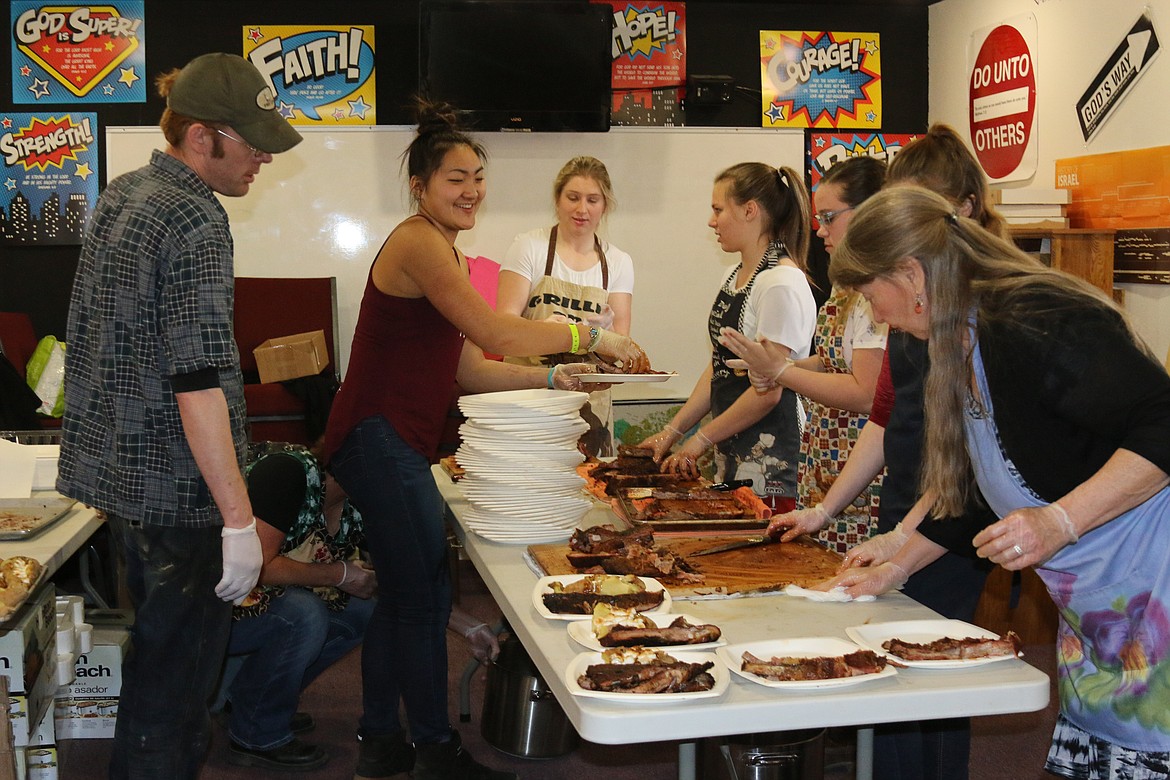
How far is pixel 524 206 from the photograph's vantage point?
6844 millimetres

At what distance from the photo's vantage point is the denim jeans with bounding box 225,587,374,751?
3451 mm

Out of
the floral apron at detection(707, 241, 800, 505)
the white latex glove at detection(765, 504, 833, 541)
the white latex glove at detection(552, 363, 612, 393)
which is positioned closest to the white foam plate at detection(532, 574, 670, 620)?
the white latex glove at detection(765, 504, 833, 541)

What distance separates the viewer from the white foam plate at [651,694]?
167cm

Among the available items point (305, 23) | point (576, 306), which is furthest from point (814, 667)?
point (305, 23)

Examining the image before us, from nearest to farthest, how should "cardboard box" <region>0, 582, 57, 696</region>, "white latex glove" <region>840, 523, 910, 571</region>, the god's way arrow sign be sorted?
1. "white latex glove" <region>840, 523, 910, 571</region>
2. "cardboard box" <region>0, 582, 57, 696</region>
3. the god's way arrow sign

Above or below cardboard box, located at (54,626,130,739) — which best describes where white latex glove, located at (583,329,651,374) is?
above

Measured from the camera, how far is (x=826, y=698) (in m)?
1.70

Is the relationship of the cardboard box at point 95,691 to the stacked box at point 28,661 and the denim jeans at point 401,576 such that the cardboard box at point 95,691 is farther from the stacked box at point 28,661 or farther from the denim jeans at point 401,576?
the denim jeans at point 401,576

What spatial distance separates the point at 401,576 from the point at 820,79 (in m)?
5.34

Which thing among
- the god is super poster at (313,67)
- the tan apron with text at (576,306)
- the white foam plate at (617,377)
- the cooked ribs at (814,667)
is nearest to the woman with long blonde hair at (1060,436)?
the cooked ribs at (814,667)

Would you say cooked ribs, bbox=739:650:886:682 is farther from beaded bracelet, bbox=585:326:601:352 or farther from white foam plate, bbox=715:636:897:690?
beaded bracelet, bbox=585:326:601:352

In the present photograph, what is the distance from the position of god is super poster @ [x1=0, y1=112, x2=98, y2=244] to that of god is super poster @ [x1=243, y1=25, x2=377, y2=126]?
1089 mm

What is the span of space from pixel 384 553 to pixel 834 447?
4.10 feet

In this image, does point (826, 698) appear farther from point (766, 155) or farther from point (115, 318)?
point (766, 155)
